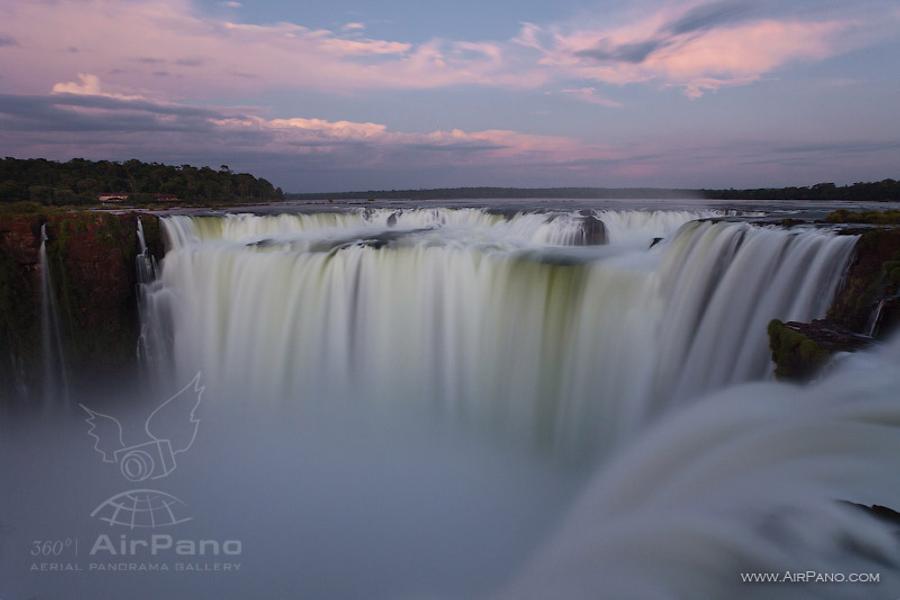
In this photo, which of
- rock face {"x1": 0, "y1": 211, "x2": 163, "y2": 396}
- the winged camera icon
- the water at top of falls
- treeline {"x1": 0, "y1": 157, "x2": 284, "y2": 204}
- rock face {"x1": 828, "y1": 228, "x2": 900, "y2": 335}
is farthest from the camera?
treeline {"x1": 0, "y1": 157, "x2": 284, "y2": 204}

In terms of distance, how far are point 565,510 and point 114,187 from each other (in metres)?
46.6

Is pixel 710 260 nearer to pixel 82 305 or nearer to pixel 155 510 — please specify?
pixel 155 510

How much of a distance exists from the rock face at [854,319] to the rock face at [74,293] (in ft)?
44.4

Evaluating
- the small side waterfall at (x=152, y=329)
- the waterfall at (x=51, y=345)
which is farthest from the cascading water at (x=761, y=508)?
the waterfall at (x=51, y=345)

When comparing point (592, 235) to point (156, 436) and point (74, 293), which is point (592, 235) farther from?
point (74, 293)

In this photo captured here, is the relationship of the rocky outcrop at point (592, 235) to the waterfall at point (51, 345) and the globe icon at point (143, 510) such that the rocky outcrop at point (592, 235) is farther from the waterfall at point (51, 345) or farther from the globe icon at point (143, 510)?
the waterfall at point (51, 345)

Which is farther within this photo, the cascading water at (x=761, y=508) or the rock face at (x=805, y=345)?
the rock face at (x=805, y=345)

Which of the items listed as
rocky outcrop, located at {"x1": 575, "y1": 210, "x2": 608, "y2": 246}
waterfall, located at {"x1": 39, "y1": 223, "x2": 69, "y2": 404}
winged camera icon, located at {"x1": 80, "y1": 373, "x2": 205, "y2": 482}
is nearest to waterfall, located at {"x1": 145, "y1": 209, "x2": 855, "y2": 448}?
winged camera icon, located at {"x1": 80, "y1": 373, "x2": 205, "y2": 482}

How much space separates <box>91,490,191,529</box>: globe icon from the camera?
8.59 metres

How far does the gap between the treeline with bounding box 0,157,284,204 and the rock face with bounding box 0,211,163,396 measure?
25038 millimetres

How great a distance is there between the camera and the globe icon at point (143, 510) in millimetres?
8594

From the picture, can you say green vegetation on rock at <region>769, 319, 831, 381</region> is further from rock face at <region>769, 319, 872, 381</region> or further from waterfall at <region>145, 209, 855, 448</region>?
waterfall at <region>145, 209, 855, 448</region>

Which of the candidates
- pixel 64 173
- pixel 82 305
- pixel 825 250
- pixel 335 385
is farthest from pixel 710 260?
pixel 64 173

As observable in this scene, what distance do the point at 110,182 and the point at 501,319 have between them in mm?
44018
